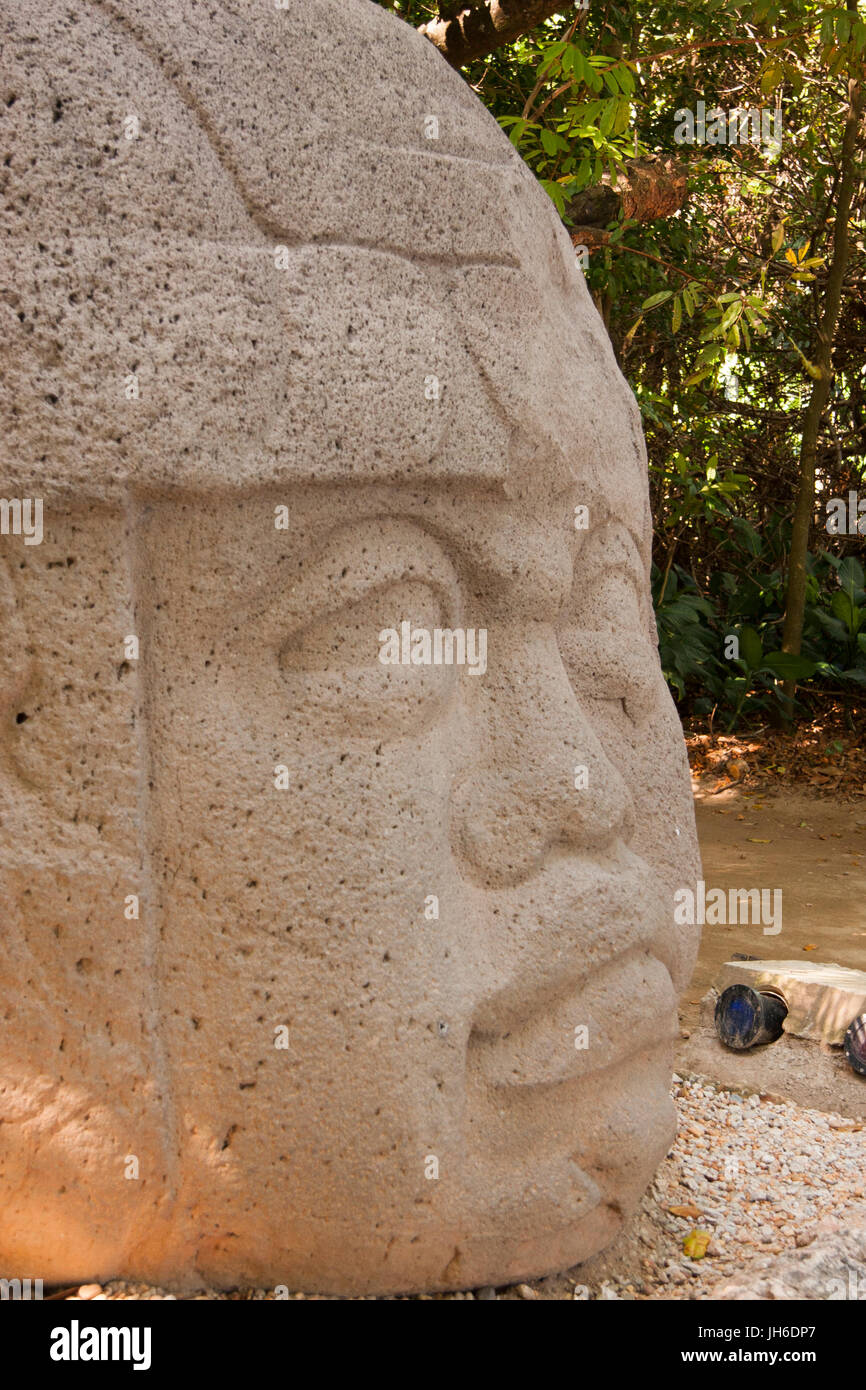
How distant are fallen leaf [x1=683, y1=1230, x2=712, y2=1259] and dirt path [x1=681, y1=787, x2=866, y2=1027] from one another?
162 centimetres

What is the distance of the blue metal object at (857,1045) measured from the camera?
3311mm

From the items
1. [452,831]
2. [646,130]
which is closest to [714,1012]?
[452,831]

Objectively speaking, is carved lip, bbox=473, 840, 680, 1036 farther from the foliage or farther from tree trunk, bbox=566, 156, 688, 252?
tree trunk, bbox=566, 156, 688, 252

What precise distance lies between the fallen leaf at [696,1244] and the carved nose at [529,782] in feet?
2.57

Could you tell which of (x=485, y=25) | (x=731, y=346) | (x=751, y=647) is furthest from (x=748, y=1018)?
(x=751, y=647)

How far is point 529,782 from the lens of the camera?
78.4 inches

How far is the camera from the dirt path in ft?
15.7

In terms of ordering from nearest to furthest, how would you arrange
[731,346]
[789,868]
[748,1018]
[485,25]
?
[748,1018]
[485,25]
[731,346]
[789,868]

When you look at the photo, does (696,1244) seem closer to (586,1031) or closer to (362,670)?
(586,1031)

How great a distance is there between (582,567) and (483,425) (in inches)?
16.7

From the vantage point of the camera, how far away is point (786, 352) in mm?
8797

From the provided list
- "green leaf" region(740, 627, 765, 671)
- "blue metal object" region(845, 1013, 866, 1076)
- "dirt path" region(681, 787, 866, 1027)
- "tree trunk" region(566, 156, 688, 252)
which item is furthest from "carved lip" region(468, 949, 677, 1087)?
"green leaf" region(740, 627, 765, 671)

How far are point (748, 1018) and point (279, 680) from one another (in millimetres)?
2275

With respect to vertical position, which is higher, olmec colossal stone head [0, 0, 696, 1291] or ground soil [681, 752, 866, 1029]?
olmec colossal stone head [0, 0, 696, 1291]
